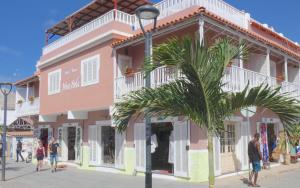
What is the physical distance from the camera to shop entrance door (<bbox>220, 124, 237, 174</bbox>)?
1591cm

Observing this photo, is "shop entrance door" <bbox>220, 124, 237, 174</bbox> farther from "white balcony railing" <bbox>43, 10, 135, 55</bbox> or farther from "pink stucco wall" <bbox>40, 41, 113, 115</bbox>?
"white balcony railing" <bbox>43, 10, 135, 55</bbox>

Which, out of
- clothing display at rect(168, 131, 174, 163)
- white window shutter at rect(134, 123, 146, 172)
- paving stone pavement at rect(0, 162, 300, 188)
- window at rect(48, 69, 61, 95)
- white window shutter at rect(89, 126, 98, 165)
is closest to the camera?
paving stone pavement at rect(0, 162, 300, 188)

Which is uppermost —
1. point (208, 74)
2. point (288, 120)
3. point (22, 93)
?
point (22, 93)

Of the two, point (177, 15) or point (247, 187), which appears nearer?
point (247, 187)

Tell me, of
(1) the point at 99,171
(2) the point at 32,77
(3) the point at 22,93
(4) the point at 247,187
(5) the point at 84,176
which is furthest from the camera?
(3) the point at 22,93

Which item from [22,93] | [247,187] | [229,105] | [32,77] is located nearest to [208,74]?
[229,105]

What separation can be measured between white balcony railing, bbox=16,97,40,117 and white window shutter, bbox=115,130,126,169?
28.4ft

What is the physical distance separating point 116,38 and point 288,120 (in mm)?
11994

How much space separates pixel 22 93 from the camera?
30703 mm

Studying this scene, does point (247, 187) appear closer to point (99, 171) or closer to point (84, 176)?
point (84, 176)

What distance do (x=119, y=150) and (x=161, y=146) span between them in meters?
2.49

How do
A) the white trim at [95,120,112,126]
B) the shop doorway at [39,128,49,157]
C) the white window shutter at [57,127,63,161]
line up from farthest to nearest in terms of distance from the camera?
the shop doorway at [39,128,49,157] < the white window shutter at [57,127,63,161] < the white trim at [95,120,112,126]

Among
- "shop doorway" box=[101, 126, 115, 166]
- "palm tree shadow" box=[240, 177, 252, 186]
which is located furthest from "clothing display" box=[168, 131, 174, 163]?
"shop doorway" box=[101, 126, 115, 166]

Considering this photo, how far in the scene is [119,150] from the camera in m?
18.5
